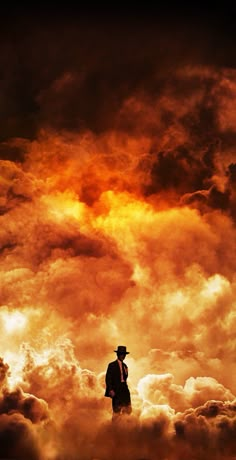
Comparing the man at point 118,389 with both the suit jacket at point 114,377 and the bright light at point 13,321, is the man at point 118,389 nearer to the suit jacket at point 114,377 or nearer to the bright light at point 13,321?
the suit jacket at point 114,377

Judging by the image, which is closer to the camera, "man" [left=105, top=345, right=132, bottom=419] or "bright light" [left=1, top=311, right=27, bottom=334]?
"man" [left=105, top=345, right=132, bottom=419]

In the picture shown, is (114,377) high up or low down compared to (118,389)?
up

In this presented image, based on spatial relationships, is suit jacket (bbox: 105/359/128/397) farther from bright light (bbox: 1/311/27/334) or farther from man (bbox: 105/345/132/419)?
bright light (bbox: 1/311/27/334)

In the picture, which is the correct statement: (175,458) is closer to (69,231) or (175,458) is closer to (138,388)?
(138,388)

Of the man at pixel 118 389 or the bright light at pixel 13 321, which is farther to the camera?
the bright light at pixel 13 321

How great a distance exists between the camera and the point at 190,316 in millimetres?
18359

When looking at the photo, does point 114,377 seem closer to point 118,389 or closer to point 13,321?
point 118,389

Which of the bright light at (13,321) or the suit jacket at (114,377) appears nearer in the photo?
the suit jacket at (114,377)

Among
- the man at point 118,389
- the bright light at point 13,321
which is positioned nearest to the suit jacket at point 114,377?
the man at point 118,389

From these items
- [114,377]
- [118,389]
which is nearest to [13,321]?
[114,377]

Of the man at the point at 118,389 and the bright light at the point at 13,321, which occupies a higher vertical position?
the bright light at the point at 13,321

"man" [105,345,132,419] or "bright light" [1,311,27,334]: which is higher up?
"bright light" [1,311,27,334]

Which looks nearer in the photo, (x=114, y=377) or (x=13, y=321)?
(x=114, y=377)

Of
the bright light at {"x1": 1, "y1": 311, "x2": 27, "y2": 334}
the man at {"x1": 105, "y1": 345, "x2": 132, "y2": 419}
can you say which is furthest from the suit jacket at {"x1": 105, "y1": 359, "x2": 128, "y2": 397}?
the bright light at {"x1": 1, "y1": 311, "x2": 27, "y2": 334}
